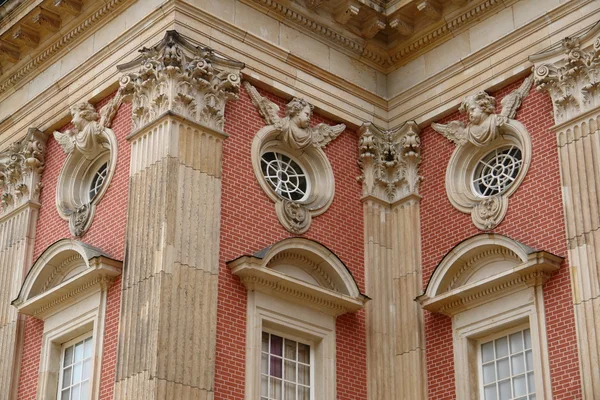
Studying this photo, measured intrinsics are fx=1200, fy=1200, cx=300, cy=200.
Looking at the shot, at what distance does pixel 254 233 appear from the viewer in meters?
20.4

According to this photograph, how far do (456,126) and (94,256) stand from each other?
23.4 feet

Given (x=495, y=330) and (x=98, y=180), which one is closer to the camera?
(x=495, y=330)

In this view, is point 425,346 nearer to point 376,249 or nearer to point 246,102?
point 376,249

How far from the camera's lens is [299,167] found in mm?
22172

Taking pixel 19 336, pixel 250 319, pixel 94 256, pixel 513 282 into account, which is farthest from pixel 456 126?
pixel 19 336

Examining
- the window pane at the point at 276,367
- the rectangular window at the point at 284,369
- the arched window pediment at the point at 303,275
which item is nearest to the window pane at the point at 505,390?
the arched window pediment at the point at 303,275

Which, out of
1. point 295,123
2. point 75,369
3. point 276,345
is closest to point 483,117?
point 295,123

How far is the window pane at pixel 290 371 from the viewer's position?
2014 cm

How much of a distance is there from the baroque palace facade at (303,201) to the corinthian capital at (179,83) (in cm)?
4

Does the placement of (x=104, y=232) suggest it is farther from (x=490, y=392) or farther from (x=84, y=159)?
(x=490, y=392)

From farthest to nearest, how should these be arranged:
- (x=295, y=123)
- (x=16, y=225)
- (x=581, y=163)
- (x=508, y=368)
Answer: (x=16, y=225) < (x=295, y=123) < (x=508, y=368) < (x=581, y=163)

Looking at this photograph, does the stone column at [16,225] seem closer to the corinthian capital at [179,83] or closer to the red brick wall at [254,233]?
the corinthian capital at [179,83]

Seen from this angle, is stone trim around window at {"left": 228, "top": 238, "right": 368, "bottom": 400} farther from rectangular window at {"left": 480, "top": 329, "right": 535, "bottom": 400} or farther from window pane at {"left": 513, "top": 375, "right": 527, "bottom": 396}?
window pane at {"left": 513, "top": 375, "right": 527, "bottom": 396}

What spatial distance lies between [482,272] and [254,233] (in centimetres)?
400
